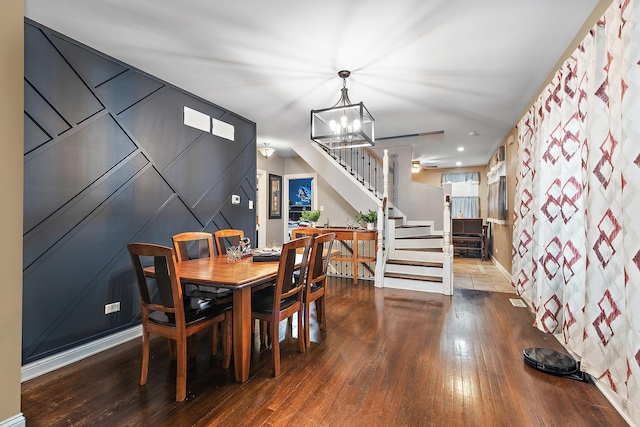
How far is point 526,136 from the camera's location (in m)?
3.85

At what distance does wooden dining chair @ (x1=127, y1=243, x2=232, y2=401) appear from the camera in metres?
1.88

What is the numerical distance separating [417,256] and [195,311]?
156 inches

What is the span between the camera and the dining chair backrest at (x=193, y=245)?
283cm

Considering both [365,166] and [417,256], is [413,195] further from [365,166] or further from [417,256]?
[417,256]

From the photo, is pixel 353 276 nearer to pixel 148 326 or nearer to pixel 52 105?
pixel 148 326

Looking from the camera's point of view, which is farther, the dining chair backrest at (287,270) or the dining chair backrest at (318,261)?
the dining chair backrest at (318,261)

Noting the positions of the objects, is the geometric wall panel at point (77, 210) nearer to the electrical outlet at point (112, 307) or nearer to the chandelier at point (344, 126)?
the electrical outlet at point (112, 307)

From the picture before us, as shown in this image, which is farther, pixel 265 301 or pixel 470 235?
pixel 470 235

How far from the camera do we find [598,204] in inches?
74.1

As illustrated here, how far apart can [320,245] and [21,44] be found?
7.40ft

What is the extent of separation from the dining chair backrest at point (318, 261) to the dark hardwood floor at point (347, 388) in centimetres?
57

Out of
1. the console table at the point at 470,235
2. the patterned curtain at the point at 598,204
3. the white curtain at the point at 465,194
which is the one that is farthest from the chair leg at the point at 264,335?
the white curtain at the point at 465,194

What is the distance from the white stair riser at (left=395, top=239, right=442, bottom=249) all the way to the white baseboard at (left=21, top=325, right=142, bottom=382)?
165 inches

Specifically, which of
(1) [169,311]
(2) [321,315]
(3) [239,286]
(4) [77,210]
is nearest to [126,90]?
(4) [77,210]
